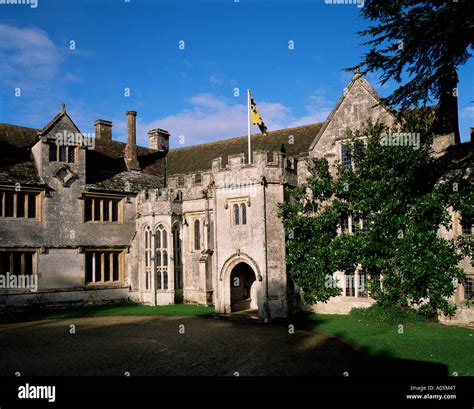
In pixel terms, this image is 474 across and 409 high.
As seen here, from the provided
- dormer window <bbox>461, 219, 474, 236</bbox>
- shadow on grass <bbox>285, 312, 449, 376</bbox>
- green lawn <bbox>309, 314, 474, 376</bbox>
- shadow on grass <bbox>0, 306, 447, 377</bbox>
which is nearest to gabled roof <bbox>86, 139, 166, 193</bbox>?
shadow on grass <bbox>0, 306, 447, 377</bbox>

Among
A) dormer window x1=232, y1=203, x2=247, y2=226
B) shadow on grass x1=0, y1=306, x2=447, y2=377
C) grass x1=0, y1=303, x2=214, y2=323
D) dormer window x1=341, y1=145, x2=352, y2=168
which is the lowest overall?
grass x1=0, y1=303, x2=214, y2=323

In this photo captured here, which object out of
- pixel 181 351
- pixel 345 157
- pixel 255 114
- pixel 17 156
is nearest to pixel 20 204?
pixel 17 156

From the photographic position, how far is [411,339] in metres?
14.2

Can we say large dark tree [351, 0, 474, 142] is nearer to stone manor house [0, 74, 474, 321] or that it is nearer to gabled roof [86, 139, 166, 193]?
stone manor house [0, 74, 474, 321]

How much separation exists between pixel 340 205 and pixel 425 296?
5199 mm

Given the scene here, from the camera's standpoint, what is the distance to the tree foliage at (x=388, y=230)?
1705 centimetres

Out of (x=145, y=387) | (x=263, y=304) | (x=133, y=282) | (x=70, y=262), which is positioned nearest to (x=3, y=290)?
(x=70, y=262)

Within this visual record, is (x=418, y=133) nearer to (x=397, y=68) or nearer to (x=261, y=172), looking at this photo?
(x=397, y=68)

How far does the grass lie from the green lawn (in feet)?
22.1

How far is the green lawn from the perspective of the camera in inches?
464

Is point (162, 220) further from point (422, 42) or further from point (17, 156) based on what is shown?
point (422, 42)

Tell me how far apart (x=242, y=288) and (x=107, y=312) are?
23.9 feet

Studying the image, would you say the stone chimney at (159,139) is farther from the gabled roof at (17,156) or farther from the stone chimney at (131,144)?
the gabled roof at (17,156)

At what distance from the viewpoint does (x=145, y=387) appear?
9.89 m
